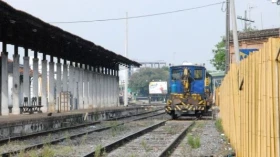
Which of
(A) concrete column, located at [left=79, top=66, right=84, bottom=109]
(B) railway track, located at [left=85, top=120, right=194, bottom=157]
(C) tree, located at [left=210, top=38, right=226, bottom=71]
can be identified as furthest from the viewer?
(C) tree, located at [left=210, top=38, right=226, bottom=71]

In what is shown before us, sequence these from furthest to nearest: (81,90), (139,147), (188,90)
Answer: (81,90)
(188,90)
(139,147)

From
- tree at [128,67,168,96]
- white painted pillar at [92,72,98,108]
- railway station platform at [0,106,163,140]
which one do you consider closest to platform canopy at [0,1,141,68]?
white painted pillar at [92,72,98,108]

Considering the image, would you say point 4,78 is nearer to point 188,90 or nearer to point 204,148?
point 188,90

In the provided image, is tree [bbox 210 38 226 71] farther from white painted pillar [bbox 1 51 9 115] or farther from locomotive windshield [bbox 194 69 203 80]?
white painted pillar [bbox 1 51 9 115]

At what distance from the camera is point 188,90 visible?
1171 inches

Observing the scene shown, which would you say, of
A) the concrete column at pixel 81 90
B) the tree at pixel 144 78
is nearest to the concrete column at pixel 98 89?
the concrete column at pixel 81 90

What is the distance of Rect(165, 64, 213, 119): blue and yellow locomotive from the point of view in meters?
29.6

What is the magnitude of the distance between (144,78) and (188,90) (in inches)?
3988

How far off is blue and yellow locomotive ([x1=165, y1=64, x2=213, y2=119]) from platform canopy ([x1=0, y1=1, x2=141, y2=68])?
228 inches

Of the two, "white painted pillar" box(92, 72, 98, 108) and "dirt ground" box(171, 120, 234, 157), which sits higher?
"white painted pillar" box(92, 72, 98, 108)

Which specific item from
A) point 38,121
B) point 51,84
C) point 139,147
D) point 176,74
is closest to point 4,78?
point 38,121

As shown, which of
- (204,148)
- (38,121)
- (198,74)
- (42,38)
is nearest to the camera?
(204,148)

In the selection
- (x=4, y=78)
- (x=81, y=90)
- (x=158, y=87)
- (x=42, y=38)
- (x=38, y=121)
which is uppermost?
(x=42, y=38)

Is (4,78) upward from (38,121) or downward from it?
upward
